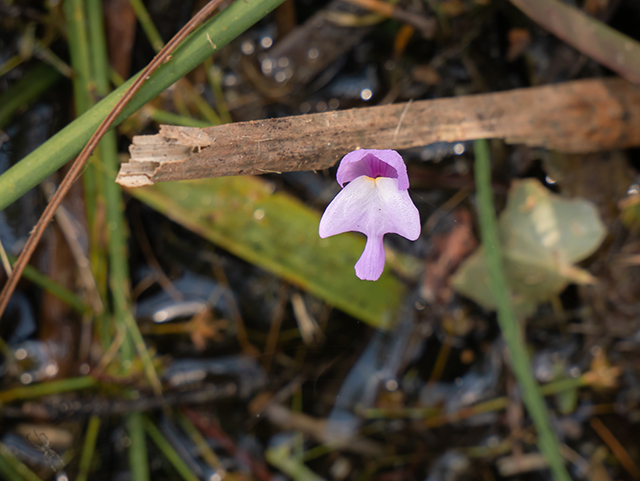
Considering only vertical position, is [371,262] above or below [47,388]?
above

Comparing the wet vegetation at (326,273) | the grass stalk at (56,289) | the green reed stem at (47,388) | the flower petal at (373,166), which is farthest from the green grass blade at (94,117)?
the green reed stem at (47,388)

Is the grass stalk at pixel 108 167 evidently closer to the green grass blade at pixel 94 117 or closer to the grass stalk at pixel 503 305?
the green grass blade at pixel 94 117

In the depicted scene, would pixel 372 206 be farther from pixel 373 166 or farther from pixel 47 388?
pixel 47 388

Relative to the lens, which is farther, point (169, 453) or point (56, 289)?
point (169, 453)

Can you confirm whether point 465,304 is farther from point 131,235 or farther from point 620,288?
point 131,235

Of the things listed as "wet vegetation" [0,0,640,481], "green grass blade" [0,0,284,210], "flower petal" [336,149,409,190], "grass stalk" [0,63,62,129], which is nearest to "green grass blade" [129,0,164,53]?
"wet vegetation" [0,0,640,481]

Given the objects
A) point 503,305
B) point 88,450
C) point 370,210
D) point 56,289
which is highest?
point 503,305

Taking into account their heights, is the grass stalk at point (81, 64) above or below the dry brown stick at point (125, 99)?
above

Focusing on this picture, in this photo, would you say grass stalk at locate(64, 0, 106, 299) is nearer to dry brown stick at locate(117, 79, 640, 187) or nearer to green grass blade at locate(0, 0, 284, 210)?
green grass blade at locate(0, 0, 284, 210)

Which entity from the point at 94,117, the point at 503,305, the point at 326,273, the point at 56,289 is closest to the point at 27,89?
the point at 56,289
